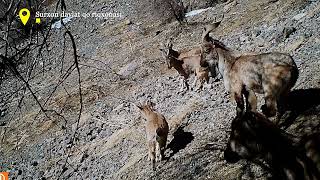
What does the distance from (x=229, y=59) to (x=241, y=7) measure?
8338 millimetres

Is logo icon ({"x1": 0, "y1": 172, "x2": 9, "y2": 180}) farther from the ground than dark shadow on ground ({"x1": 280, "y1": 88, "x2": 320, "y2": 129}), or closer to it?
closer to it

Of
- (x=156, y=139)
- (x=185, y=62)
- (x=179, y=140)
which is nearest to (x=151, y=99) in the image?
(x=185, y=62)

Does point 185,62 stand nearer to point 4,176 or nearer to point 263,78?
point 263,78

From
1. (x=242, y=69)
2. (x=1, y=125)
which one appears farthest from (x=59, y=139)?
(x=242, y=69)

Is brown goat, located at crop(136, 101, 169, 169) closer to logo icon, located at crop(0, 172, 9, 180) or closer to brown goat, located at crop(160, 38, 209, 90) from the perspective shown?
brown goat, located at crop(160, 38, 209, 90)

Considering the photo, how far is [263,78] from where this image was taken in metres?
6.46

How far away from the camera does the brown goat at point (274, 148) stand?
14.8ft

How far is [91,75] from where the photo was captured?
15422mm

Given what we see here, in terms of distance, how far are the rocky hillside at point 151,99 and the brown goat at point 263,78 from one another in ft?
1.64

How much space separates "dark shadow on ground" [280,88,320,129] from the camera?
21.4 ft

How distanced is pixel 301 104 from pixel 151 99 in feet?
17.4

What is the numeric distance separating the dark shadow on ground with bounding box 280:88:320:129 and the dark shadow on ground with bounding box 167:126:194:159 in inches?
82.8

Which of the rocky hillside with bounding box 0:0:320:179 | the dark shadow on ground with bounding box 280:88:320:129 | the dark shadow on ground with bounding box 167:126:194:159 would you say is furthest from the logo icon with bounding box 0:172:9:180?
the dark shadow on ground with bounding box 280:88:320:129

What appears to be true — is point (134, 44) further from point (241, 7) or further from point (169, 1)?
point (241, 7)
